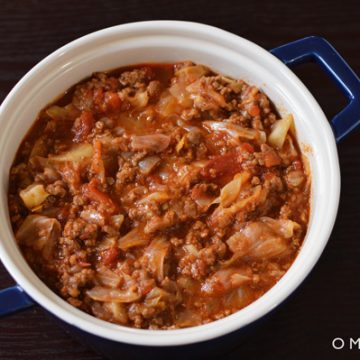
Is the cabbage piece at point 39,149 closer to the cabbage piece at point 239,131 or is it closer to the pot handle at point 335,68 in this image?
the cabbage piece at point 239,131

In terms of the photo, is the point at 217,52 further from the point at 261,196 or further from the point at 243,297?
the point at 243,297

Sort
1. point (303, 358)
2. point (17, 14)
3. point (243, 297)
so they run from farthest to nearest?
point (17, 14), point (303, 358), point (243, 297)

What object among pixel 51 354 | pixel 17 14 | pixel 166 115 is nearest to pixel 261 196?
pixel 166 115

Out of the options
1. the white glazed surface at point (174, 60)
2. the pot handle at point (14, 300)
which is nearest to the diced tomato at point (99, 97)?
the white glazed surface at point (174, 60)

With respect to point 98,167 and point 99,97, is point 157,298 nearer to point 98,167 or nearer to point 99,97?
point 98,167

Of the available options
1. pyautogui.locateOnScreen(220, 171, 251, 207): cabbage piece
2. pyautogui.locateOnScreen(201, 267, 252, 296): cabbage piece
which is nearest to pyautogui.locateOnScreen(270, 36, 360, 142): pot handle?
pyautogui.locateOnScreen(220, 171, 251, 207): cabbage piece

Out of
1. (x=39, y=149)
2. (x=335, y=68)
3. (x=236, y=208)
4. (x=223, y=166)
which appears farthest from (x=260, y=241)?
(x=39, y=149)
